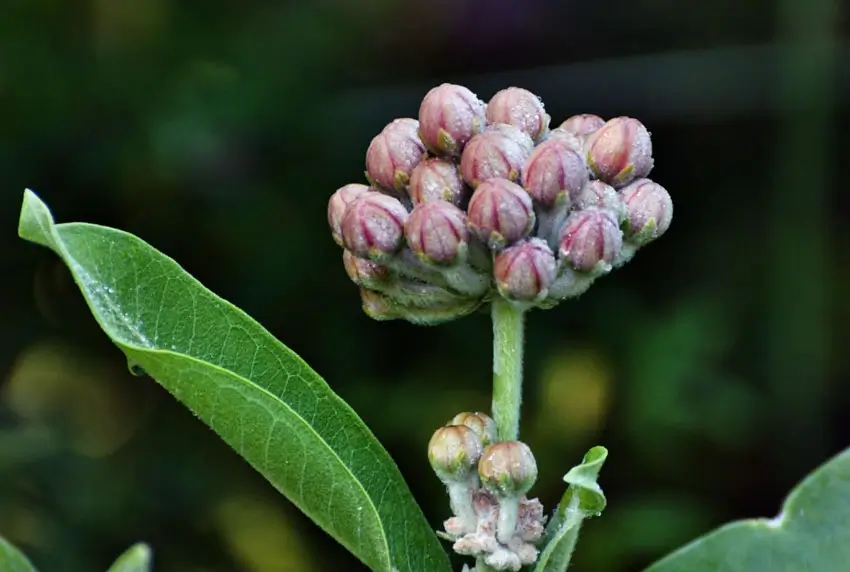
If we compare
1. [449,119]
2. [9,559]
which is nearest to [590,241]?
[449,119]

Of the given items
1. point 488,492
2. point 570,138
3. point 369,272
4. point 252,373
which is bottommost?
point 488,492

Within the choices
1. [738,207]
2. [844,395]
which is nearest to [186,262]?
[738,207]

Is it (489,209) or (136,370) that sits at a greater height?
(489,209)

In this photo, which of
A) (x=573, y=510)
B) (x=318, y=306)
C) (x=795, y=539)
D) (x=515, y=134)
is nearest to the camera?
(x=573, y=510)

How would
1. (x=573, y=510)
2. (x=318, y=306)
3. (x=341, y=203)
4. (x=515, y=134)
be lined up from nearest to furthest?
(x=573, y=510) < (x=515, y=134) < (x=341, y=203) < (x=318, y=306)

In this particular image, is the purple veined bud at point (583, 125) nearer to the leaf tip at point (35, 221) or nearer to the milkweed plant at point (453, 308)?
the milkweed plant at point (453, 308)

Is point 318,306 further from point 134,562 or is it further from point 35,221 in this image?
point 35,221

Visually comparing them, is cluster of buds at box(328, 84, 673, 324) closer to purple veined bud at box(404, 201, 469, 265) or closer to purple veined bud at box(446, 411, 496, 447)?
purple veined bud at box(404, 201, 469, 265)
